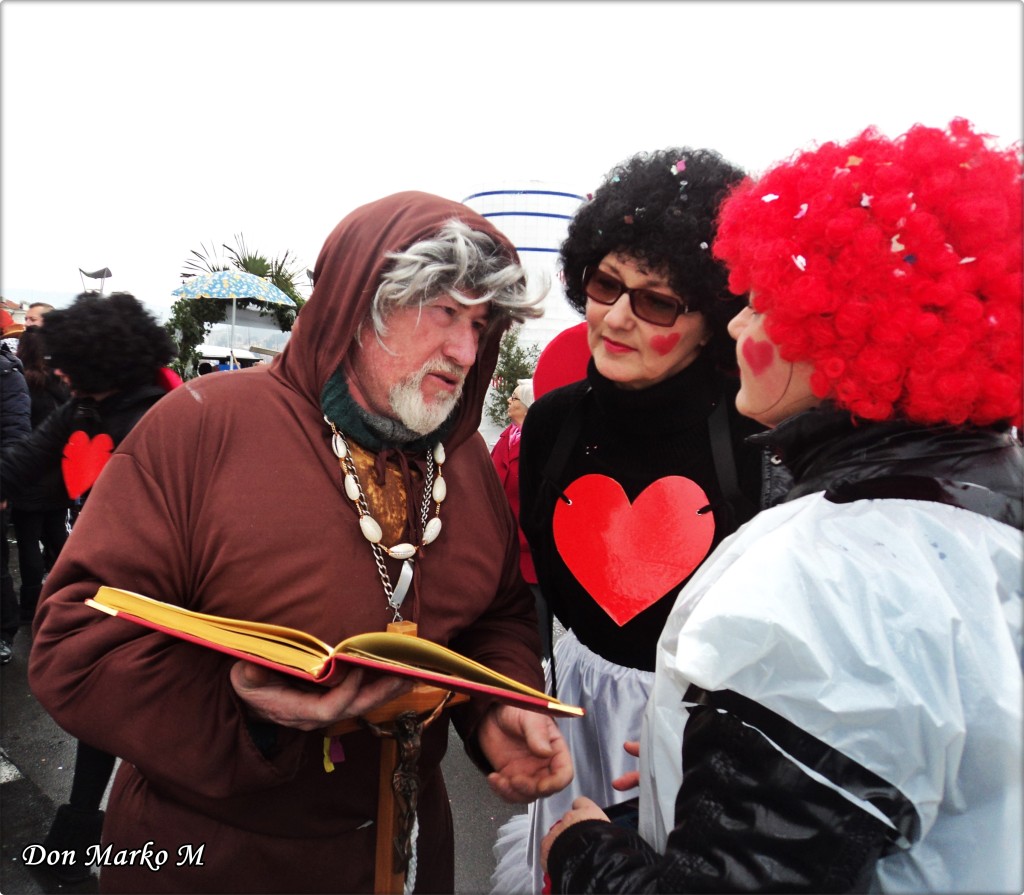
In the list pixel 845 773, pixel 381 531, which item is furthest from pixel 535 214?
pixel 845 773

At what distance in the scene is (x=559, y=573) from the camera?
2.04 meters

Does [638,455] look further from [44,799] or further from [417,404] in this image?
[44,799]

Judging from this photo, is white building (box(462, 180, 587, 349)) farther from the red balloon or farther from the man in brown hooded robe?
the man in brown hooded robe

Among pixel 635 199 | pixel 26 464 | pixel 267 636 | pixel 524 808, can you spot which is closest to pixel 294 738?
pixel 267 636

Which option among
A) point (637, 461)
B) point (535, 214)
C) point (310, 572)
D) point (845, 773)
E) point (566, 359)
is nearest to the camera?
point (845, 773)

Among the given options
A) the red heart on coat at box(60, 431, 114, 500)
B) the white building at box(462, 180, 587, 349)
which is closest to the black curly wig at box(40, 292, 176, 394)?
the red heart on coat at box(60, 431, 114, 500)

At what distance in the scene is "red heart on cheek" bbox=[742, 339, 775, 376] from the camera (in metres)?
1.17

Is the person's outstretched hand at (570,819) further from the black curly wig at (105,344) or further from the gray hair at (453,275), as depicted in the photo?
the black curly wig at (105,344)

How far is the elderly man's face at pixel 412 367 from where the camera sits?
5.23ft

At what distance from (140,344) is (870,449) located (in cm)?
309

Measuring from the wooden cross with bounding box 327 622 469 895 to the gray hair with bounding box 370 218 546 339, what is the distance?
769mm

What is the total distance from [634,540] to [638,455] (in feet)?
0.81

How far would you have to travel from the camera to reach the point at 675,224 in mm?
1824

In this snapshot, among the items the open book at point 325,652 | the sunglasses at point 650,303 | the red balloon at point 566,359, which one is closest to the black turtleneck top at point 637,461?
the sunglasses at point 650,303
